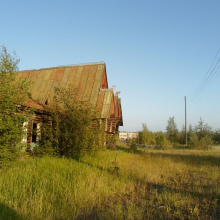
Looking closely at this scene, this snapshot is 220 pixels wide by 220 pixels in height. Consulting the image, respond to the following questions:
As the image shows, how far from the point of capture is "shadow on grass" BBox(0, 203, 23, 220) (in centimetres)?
359

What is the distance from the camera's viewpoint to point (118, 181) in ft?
20.9

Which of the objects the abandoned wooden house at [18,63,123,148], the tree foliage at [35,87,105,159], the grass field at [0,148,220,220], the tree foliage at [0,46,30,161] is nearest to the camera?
the grass field at [0,148,220,220]

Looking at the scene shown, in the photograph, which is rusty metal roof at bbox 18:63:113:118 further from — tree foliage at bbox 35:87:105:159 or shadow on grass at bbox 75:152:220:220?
shadow on grass at bbox 75:152:220:220

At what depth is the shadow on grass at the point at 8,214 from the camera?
11.8 feet

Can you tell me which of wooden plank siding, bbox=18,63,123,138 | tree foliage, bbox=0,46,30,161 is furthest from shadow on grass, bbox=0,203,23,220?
wooden plank siding, bbox=18,63,123,138

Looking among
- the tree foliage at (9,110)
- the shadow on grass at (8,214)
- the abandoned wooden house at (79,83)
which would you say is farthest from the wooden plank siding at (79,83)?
the shadow on grass at (8,214)

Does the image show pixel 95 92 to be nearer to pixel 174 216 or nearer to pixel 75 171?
pixel 75 171

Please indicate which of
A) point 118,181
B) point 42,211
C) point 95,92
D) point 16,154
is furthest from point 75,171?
point 95,92

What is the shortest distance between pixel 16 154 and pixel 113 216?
442 centimetres

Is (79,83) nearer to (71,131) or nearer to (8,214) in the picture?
(71,131)

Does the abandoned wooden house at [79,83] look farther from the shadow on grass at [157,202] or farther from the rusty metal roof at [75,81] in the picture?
the shadow on grass at [157,202]

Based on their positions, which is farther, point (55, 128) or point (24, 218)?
point (55, 128)

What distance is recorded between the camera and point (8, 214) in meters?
3.71

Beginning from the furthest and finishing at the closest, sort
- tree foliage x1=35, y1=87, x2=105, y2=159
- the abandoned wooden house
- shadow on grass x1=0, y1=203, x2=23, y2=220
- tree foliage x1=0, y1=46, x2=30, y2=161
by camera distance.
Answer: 1. the abandoned wooden house
2. tree foliage x1=35, y1=87, x2=105, y2=159
3. tree foliage x1=0, y1=46, x2=30, y2=161
4. shadow on grass x1=0, y1=203, x2=23, y2=220
